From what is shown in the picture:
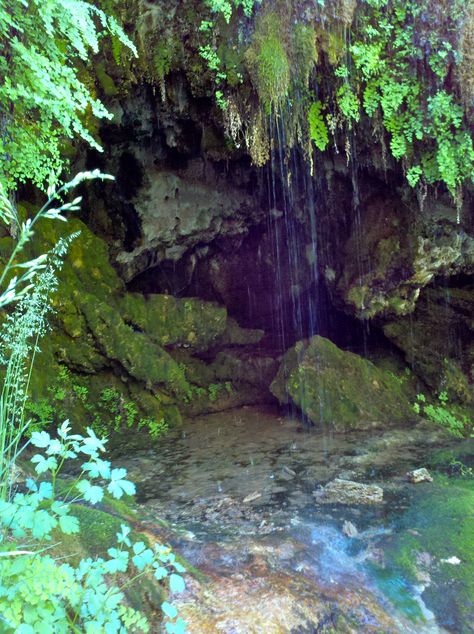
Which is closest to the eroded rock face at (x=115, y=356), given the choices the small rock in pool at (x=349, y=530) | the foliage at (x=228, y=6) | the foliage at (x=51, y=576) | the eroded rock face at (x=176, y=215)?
the eroded rock face at (x=176, y=215)

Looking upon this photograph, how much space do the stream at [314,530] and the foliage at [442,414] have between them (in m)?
1.78

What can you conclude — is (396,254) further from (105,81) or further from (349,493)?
(105,81)

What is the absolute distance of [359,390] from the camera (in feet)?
26.2

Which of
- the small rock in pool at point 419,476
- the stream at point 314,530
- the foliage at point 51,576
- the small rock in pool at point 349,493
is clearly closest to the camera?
the foliage at point 51,576

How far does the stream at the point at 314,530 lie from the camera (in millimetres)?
2959

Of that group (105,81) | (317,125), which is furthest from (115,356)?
(317,125)

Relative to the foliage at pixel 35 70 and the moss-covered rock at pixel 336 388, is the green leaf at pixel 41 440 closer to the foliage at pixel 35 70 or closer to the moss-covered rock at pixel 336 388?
the foliage at pixel 35 70

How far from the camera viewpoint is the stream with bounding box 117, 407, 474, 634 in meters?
2.96

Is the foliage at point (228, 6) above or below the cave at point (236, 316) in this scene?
above

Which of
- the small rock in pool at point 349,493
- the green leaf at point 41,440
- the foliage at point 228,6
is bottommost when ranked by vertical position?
the small rock in pool at point 349,493

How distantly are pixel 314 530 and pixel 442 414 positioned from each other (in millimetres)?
5922

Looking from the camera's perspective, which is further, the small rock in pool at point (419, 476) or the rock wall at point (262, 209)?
the rock wall at point (262, 209)

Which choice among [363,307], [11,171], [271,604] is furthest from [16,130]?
[363,307]

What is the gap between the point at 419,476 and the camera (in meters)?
5.24
